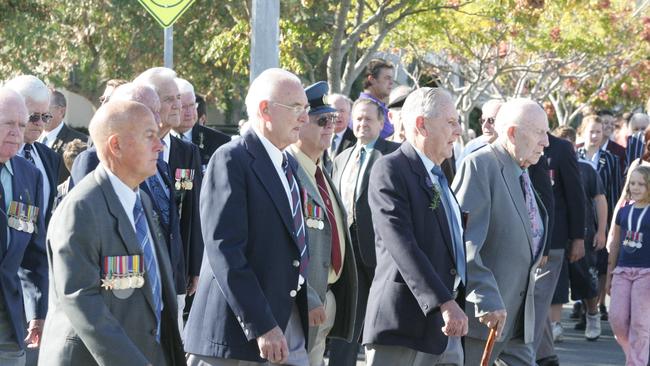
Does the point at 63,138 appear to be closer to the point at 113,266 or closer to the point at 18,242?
the point at 18,242

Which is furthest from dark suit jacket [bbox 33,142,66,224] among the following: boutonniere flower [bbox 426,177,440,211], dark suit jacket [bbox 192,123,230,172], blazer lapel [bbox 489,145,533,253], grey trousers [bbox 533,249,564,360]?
grey trousers [bbox 533,249,564,360]

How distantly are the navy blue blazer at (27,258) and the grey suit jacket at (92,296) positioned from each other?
1581mm

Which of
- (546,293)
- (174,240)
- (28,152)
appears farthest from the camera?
(546,293)

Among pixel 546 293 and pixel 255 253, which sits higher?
pixel 255 253

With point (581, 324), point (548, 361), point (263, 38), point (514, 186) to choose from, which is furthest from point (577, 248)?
point (581, 324)

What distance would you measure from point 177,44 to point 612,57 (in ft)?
38.4

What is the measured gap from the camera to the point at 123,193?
5.00 m

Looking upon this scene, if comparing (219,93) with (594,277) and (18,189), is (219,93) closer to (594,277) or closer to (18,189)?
(594,277)

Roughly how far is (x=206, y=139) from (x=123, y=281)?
478 cm

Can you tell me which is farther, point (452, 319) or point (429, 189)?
point (429, 189)

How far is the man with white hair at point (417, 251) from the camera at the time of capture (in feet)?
20.7

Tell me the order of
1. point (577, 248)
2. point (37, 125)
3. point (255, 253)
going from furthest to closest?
point (577, 248), point (37, 125), point (255, 253)

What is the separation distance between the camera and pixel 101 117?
4.98 m

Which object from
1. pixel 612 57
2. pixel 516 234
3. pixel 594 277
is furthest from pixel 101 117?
pixel 612 57
